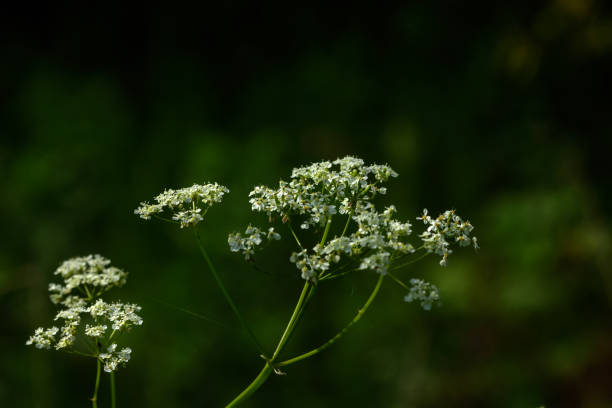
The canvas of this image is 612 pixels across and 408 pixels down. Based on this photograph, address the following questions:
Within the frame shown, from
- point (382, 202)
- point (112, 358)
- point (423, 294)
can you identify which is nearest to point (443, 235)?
point (423, 294)

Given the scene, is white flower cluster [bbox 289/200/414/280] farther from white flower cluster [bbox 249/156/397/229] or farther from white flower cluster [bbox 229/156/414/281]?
white flower cluster [bbox 249/156/397/229]

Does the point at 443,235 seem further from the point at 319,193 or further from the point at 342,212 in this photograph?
the point at 319,193

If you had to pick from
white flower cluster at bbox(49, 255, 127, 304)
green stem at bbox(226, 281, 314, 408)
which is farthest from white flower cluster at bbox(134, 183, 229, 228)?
green stem at bbox(226, 281, 314, 408)

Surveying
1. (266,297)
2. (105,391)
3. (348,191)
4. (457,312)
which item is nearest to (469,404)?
(457,312)

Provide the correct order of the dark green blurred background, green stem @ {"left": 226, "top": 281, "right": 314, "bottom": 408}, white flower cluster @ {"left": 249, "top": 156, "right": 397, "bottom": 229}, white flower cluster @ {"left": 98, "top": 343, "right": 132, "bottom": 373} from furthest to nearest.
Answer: the dark green blurred background → white flower cluster @ {"left": 249, "top": 156, "right": 397, "bottom": 229} → white flower cluster @ {"left": 98, "top": 343, "right": 132, "bottom": 373} → green stem @ {"left": 226, "top": 281, "right": 314, "bottom": 408}

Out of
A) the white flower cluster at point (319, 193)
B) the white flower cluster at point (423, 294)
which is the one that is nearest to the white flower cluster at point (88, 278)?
the white flower cluster at point (319, 193)

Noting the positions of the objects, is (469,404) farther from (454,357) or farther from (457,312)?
(457,312)
